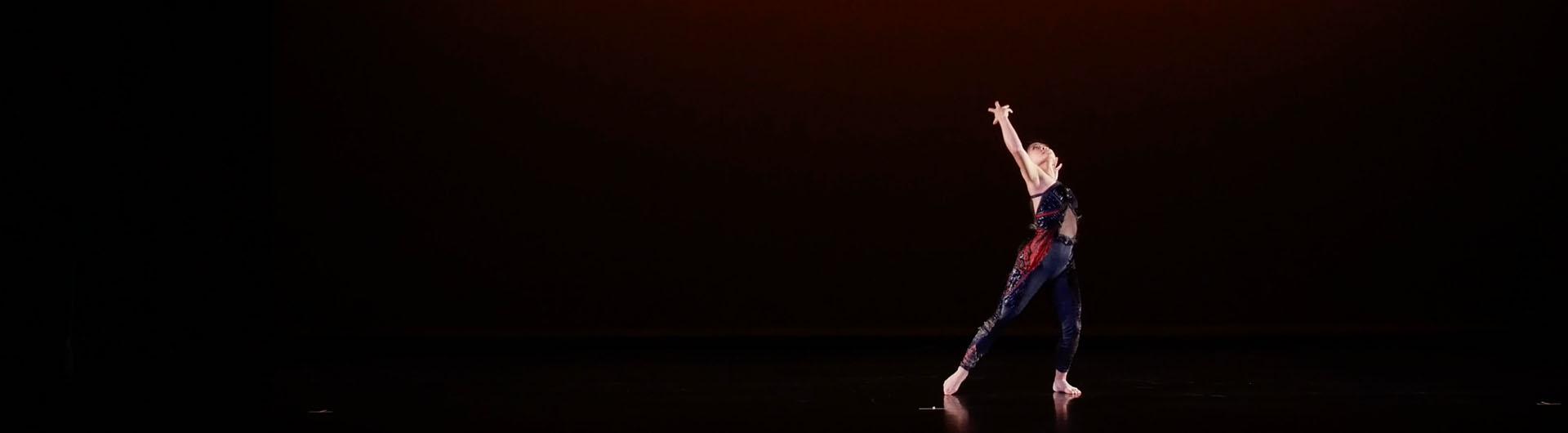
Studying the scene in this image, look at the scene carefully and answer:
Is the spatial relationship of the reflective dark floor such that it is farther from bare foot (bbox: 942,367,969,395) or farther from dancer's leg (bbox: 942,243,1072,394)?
dancer's leg (bbox: 942,243,1072,394)

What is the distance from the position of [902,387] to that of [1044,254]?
3.07 ft

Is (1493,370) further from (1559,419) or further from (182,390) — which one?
(182,390)

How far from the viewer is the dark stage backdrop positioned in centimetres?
722

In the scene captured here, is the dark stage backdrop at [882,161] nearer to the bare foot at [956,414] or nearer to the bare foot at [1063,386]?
the bare foot at [1063,386]

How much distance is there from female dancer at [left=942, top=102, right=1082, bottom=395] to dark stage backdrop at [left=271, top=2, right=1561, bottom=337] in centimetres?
244

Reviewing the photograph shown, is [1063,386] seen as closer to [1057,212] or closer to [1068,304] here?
[1068,304]

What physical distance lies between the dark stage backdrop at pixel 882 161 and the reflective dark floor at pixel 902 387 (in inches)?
8.5

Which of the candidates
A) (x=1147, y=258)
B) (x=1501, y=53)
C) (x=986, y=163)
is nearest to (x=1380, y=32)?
(x=1501, y=53)

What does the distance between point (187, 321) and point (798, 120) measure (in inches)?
125

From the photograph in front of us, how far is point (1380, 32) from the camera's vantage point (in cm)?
743

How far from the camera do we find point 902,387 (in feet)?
17.6

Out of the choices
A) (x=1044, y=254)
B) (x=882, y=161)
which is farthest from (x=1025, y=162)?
(x=882, y=161)

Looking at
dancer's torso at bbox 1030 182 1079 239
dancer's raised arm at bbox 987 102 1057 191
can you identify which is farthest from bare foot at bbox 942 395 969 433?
dancer's raised arm at bbox 987 102 1057 191

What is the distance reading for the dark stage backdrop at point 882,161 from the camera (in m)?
7.22
